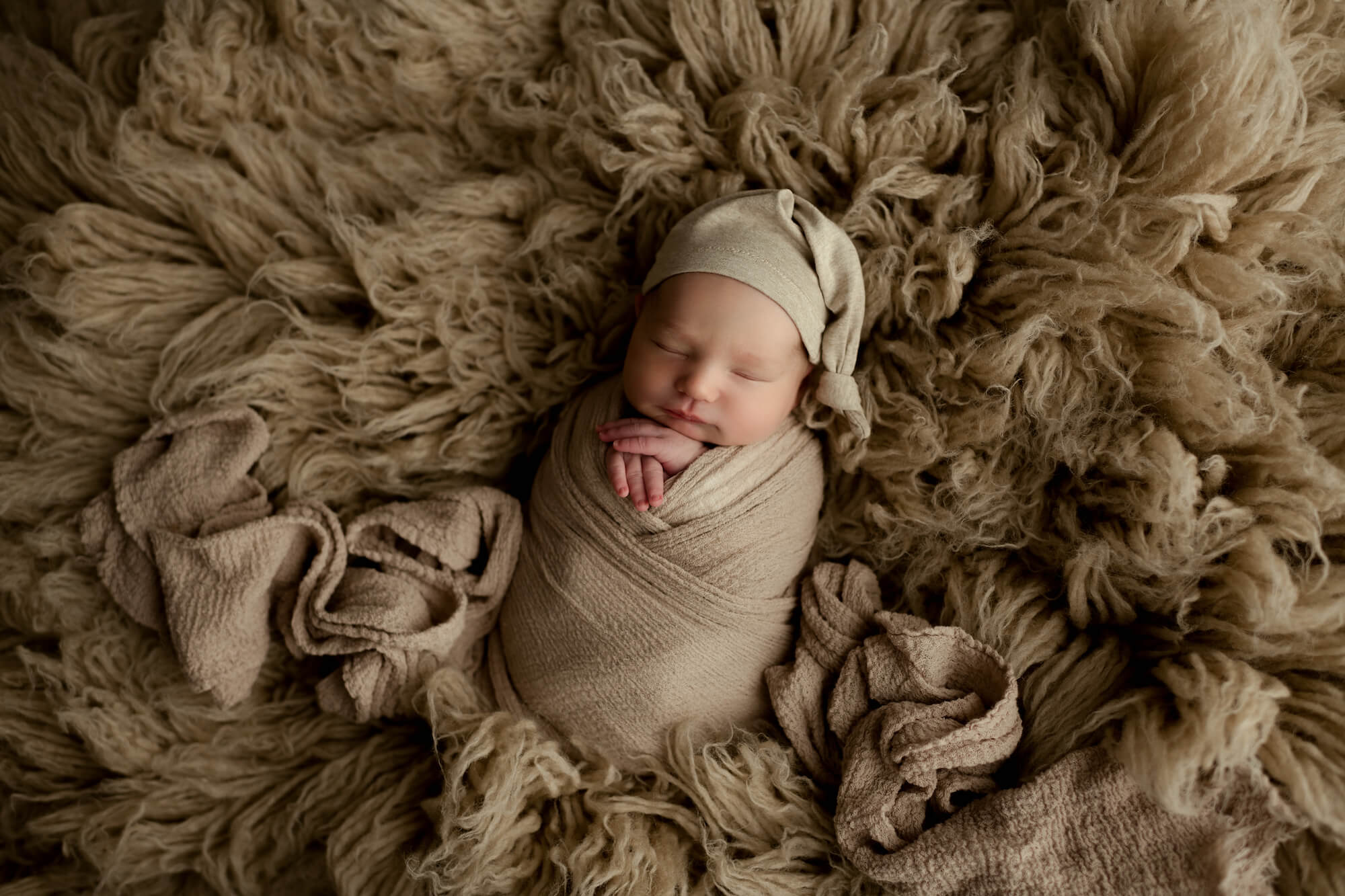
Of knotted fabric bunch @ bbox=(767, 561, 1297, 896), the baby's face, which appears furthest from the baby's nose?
knotted fabric bunch @ bbox=(767, 561, 1297, 896)

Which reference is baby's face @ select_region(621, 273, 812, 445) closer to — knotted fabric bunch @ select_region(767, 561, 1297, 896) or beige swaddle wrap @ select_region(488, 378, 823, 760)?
beige swaddle wrap @ select_region(488, 378, 823, 760)

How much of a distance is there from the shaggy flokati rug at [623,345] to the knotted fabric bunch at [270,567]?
4cm

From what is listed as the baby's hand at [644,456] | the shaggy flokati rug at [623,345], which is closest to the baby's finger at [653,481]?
the baby's hand at [644,456]

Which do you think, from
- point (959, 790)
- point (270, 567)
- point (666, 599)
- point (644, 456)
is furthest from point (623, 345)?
point (959, 790)

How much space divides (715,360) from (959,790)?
48 cm

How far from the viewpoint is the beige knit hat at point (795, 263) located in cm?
91

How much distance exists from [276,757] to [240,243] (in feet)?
1.91

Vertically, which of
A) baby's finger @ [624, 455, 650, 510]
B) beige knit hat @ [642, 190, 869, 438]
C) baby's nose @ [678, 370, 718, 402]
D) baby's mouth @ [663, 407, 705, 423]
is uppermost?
beige knit hat @ [642, 190, 869, 438]

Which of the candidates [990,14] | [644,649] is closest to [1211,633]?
[644,649]

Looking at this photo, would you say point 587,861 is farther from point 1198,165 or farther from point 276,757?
point 1198,165

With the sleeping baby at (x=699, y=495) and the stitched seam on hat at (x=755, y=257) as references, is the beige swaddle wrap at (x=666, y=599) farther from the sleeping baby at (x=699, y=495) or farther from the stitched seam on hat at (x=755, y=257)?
the stitched seam on hat at (x=755, y=257)

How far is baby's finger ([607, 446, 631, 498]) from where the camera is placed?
0.95 m

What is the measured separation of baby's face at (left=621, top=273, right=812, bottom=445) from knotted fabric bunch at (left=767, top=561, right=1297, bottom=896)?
22 cm

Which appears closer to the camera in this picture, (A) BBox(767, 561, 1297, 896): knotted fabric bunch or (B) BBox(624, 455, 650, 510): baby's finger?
(A) BBox(767, 561, 1297, 896): knotted fabric bunch
